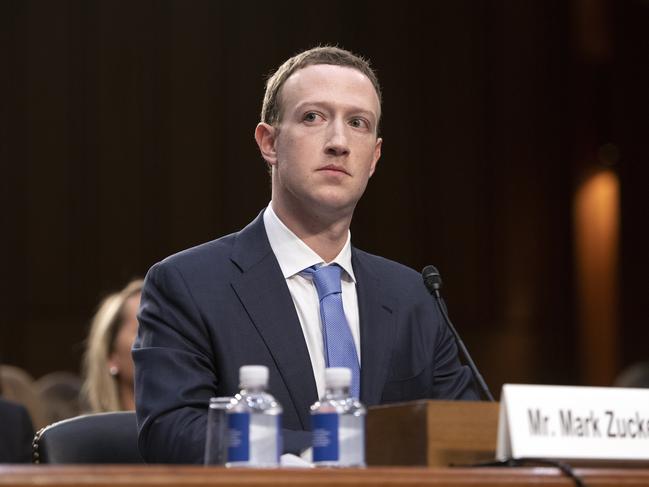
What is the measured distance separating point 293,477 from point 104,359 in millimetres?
3453

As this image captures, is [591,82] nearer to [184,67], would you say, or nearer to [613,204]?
[613,204]

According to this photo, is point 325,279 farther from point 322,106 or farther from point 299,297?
point 322,106

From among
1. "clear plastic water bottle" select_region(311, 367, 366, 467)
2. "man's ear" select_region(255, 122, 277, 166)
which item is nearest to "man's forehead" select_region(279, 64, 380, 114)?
"man's ear" select_region(255, 122, 277, 166)

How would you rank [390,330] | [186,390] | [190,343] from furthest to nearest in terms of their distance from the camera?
1. [390,330]
2. [190,343]
3. [186,390]

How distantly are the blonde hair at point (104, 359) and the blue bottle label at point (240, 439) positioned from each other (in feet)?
10.0

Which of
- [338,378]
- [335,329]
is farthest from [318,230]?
[338,378]

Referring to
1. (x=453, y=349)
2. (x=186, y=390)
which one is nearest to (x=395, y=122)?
(x=453, y=349)

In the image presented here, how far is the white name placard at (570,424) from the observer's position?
1.84 metres

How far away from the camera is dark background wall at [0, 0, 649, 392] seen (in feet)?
28.9

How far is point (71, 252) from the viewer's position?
8812 mm

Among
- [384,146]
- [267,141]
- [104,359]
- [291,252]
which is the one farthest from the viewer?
[384,146]

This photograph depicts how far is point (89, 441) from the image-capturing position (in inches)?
116

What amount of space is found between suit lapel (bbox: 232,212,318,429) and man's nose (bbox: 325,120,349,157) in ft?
1.00

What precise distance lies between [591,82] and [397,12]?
177 cm
